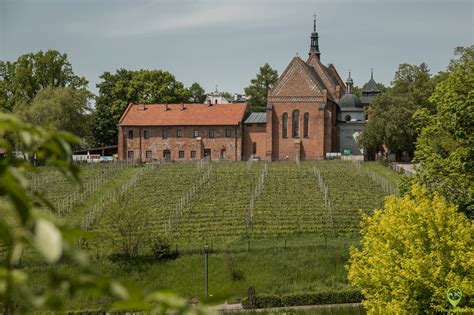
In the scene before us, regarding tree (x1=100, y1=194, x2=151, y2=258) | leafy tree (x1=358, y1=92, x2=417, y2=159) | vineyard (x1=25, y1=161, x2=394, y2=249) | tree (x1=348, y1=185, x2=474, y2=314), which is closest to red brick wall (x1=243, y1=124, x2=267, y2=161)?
vineyard (x1=25, y1=161, x2=394, y2=249)

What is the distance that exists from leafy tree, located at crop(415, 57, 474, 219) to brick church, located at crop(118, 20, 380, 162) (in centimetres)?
4265

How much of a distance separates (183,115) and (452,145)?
49.4 meters

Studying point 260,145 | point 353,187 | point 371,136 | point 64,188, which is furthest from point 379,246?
point 260,145

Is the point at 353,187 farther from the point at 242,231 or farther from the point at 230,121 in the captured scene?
the point at 230,121

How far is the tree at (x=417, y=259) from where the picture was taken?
1902cm

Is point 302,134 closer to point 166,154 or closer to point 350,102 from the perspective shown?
A: point 350,102

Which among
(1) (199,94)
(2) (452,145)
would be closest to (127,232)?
(2) (452,145)

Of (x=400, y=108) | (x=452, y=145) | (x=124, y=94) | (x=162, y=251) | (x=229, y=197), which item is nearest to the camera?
(x=452, y=145)

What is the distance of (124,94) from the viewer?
80.2m

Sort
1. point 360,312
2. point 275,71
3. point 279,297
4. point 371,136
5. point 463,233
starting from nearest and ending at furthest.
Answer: point 463,233 → point 360,312 → point 279,297 → point 371,136 → point 275,71

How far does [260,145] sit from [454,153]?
47.0 meters

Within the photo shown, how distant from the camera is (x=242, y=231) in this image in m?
36.1

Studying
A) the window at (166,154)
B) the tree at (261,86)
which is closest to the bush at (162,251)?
the window at (166,154)

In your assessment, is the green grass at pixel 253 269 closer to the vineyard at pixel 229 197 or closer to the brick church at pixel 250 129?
the vineyard at pixel 229 197
